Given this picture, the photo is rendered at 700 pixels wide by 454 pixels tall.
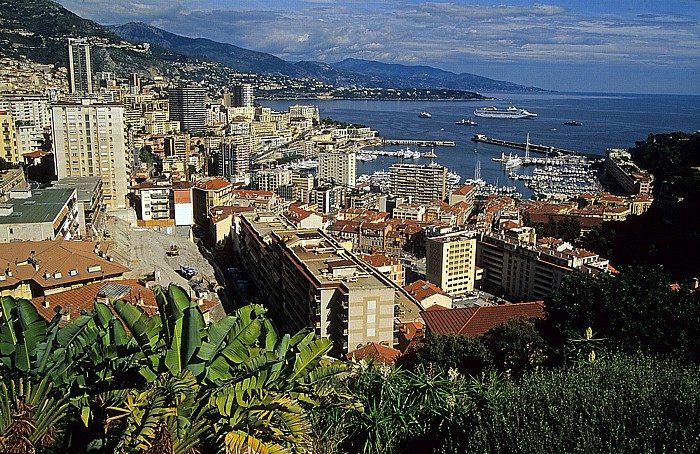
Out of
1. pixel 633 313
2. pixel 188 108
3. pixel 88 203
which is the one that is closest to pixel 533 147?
pixel 188 108

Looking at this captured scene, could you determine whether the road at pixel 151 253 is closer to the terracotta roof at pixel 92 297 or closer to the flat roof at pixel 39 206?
the flat roof at pixel 39 206

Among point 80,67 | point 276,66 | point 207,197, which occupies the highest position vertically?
point 276,66

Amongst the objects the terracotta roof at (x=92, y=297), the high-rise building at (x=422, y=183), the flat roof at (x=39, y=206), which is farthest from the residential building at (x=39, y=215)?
the high-rise building at (x=422, y=183)

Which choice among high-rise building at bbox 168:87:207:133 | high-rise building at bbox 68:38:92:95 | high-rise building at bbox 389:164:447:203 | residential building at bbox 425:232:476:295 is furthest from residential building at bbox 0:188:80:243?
high-rise building at bbox 168:87:207:133

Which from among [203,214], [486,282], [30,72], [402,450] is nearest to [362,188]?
[203,214]

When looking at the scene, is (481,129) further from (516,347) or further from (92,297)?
(516,347)
